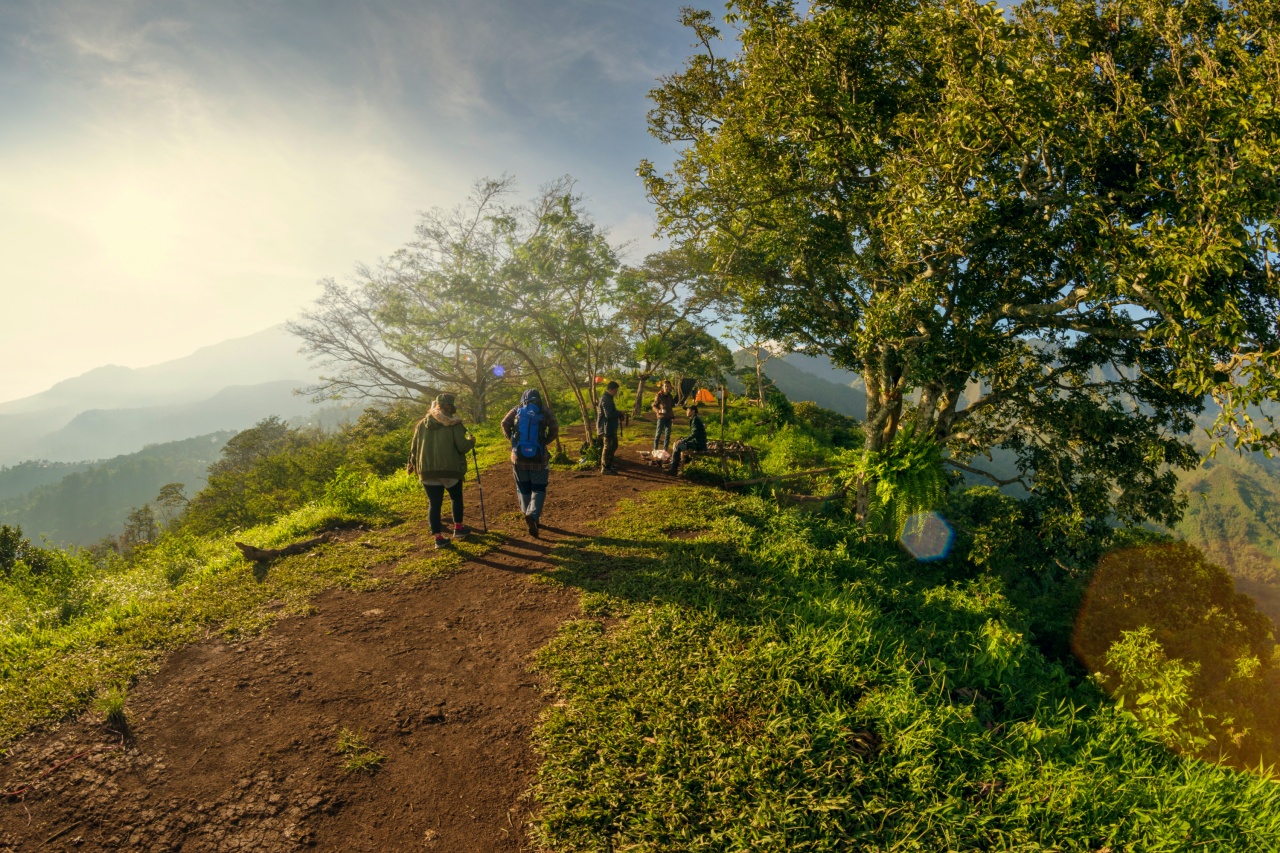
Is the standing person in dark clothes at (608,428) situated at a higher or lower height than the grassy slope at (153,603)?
higher

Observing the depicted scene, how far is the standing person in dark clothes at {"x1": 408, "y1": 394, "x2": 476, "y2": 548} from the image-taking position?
761 centimetres

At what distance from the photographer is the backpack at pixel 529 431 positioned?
26.0 feet

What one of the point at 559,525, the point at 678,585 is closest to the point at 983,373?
the point at 678,585

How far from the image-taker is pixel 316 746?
4031 millimetres

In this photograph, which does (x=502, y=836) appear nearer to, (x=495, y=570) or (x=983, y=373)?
(x=495, y=570)

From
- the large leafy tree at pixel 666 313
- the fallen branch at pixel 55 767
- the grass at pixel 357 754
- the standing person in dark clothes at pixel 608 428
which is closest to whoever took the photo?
the fallen branch at pixel 55 767

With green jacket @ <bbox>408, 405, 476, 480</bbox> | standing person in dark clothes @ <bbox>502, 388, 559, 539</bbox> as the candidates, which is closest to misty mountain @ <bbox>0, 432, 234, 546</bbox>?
green jacket @ <bbox>408, 405, 476, 480</bbox>

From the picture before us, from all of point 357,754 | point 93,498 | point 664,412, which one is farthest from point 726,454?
point 93,498

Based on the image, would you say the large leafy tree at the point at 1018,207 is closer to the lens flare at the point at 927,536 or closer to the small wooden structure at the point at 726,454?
the lens flare at the point at 927,536

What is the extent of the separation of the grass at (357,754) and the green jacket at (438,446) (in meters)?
3.92

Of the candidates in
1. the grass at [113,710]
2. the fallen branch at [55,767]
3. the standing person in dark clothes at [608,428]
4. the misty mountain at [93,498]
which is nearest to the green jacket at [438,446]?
the grass at [113,710]

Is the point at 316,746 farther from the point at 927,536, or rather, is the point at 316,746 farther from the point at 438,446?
the point at 927,536

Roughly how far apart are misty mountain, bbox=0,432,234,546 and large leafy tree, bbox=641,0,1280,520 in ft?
476

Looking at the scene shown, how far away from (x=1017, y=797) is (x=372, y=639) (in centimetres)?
612
